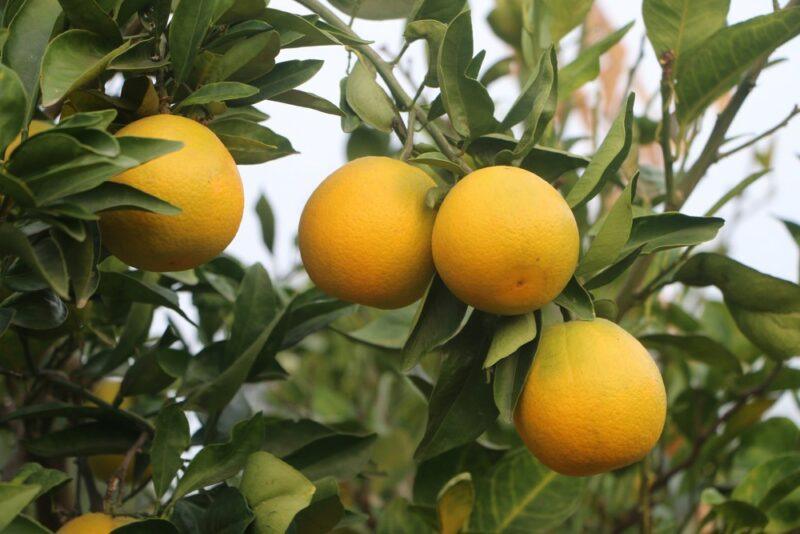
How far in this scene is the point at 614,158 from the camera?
978 millimetres

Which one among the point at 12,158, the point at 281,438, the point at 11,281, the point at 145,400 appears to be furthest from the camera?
the point at 145,400

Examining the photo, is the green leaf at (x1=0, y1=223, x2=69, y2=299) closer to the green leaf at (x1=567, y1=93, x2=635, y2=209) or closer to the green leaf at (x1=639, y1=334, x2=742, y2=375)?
the green leaf at (x1=567, y1=93, x2=635, y2=209)

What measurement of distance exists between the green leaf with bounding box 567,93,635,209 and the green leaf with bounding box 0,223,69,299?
50 cm

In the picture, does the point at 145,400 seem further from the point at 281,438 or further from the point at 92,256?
the point at 92,256

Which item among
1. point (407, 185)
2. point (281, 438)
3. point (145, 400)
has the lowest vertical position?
point (145, 400)

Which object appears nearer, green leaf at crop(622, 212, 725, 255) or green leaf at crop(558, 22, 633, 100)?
green leaf at crop(622, 212, 725, 255)

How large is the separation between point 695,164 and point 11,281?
905mm

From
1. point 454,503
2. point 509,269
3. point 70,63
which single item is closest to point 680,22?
point 509,269

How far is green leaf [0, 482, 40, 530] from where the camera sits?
783 mm

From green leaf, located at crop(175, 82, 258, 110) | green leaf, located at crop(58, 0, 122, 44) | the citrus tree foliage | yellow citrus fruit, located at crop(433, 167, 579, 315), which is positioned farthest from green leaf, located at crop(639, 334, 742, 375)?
green leaf, located at crop(58, 0, 122, 44)

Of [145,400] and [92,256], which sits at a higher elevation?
[92,256]

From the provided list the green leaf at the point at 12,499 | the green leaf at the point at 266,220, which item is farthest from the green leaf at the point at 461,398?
the green leaf at the point at 266,220

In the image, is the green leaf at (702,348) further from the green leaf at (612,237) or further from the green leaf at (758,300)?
the green leaf at (612,237)

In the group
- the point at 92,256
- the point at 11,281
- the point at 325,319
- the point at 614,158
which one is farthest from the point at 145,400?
the point at 614,158
